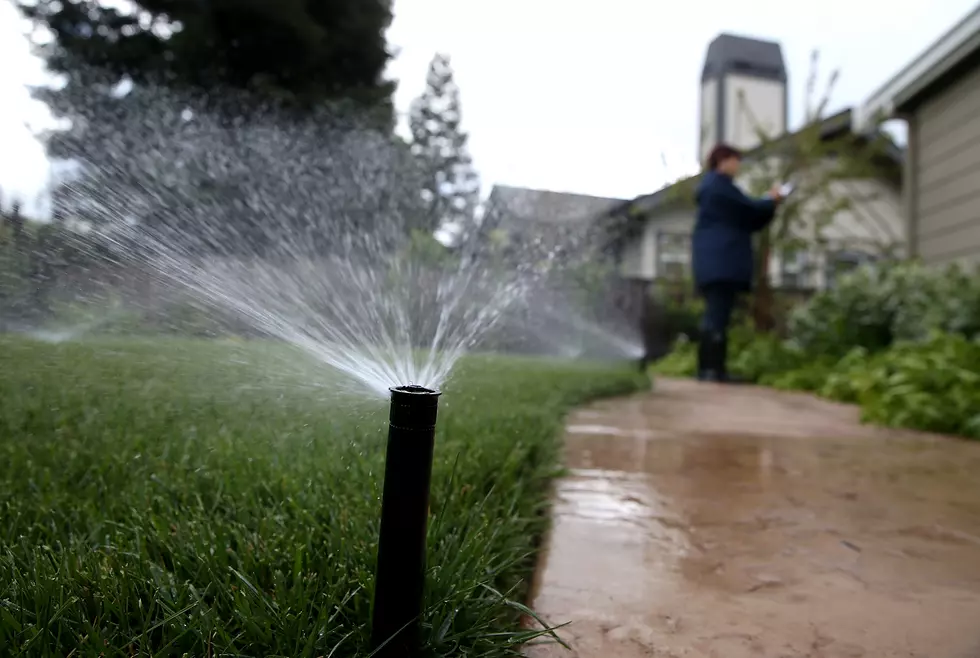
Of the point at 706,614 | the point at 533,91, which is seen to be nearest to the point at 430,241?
the point at 533,91

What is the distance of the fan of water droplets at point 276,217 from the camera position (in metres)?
2.01

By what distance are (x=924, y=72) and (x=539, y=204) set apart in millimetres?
5200

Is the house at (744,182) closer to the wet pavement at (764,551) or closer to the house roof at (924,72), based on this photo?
the house roof at (924,72)

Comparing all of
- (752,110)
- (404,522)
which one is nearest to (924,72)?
(752,110)

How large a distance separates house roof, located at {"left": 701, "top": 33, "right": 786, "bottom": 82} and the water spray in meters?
12.4

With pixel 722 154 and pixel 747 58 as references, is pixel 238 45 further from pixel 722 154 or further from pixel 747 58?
pixel 747 58

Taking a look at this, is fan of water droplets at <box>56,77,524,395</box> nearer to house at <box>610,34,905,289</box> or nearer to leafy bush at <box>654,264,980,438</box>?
leafy bush at <box>654,264,980,438</box>

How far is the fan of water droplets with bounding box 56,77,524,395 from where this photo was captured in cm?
201

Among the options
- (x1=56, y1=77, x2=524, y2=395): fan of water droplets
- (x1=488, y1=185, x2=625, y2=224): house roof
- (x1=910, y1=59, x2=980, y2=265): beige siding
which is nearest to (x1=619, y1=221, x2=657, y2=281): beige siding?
(x1=910, y1=59, x2=980, y2=265): beige siding

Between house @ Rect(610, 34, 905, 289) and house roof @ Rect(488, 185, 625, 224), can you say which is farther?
house @ Rect(610, 34, 905, 289)

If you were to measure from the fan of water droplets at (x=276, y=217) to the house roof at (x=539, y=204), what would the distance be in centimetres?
45

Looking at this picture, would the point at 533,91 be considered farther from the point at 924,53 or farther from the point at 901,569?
the point at 924,53

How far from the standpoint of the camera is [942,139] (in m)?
6.87

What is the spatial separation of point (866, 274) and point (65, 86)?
651cm
